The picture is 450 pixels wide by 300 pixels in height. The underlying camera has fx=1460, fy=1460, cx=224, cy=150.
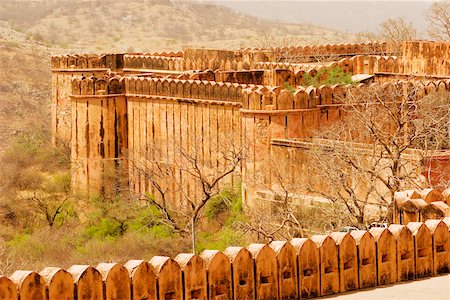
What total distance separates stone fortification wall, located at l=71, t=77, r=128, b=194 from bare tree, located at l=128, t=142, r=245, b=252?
52 cm

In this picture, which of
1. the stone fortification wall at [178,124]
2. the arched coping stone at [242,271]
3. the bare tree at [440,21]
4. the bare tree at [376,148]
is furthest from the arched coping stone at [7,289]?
the bare tree at [440,21]

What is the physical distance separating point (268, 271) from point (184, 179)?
1670cm

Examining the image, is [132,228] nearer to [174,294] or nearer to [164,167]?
[164,167]

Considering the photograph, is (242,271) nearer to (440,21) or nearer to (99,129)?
(99,129)

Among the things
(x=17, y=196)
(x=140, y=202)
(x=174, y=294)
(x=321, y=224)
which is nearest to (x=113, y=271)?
(x=174, y=294)

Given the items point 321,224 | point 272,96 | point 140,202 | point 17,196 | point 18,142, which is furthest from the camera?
point 18,142

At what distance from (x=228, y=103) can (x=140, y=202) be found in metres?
3.40

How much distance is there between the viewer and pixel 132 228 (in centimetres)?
2842

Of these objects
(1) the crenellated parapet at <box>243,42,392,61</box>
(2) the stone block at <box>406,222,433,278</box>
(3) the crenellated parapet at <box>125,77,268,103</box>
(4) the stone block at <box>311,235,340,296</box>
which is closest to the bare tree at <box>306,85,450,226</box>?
(3) the crenellated parapet at <box>125,77,268,103</box>

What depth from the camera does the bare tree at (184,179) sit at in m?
27.6

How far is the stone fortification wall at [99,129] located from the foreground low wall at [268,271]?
18.1 m

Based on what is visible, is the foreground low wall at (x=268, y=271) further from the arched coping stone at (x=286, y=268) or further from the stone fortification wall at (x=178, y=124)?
the stone fortification wall at (x=178, y=124)

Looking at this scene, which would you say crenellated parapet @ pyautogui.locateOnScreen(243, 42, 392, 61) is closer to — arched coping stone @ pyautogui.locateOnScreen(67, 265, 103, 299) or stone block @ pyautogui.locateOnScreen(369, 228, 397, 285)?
stone block @ pyautogui.locateOnScreen(369, 228, 397, 285)

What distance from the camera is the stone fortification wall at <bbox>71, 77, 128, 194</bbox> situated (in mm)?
31703
